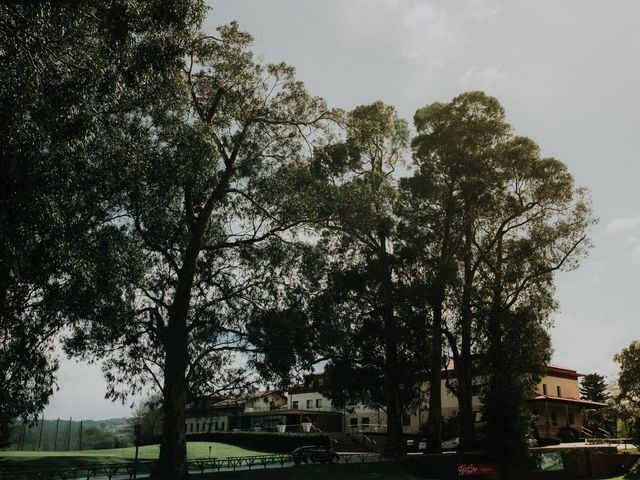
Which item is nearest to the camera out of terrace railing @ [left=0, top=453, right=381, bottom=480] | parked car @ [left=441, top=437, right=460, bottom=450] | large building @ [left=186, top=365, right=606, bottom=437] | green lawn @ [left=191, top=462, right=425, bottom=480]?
terrace railing @ [left=0, top=453, right=381, bottom=480]

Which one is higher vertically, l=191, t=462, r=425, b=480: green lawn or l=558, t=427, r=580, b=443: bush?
l=191, t=462, r=425, b=480: green lawn

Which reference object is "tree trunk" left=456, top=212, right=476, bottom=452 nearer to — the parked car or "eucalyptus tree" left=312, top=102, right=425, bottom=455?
"eucalyptus tree" left=312, top=102, right=425, bottom=455

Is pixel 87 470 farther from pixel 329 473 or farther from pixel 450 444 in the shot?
pixel 450 444

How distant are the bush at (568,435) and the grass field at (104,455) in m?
29.5

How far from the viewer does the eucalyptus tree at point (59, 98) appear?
1271cm

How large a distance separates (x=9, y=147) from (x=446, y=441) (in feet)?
147

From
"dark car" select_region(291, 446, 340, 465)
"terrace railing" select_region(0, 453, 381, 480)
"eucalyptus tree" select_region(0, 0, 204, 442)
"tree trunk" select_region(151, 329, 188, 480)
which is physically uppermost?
"eucalyptus tree" select_region(0, 0, 204, 442)

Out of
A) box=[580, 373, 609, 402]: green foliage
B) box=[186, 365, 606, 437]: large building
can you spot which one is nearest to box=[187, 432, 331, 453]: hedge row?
box=[186, 365, 606, 437]: large building

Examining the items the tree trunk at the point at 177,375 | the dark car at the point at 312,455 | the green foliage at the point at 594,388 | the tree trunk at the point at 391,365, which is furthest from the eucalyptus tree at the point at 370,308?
the green foliage at the point at 594,388

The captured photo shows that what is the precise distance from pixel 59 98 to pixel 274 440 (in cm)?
4173

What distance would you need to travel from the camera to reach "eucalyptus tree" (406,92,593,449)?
108ft

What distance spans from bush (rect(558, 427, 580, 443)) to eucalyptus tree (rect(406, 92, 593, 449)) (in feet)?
74.3

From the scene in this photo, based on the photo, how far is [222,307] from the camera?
→ 26.4 m

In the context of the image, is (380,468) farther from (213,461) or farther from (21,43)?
(21,43)
